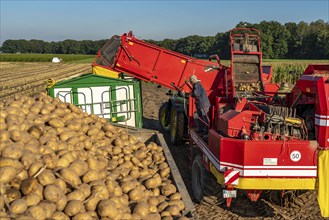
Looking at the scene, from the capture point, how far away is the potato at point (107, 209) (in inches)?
133

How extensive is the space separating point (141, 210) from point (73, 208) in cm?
71

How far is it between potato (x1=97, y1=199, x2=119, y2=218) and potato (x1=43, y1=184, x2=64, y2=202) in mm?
369

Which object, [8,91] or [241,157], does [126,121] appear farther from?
[8,91]

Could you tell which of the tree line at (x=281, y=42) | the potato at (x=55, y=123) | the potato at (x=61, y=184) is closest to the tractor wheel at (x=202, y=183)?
the potato at (x=55, y=123)

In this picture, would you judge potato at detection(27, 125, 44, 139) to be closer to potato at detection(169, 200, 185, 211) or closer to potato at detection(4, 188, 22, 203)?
potato at detection(4, 188, 22, 203)

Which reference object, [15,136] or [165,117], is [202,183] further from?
[165,117]

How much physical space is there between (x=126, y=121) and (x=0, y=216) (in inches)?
270

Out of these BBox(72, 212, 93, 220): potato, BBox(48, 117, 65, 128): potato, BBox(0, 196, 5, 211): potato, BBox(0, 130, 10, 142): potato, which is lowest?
BBox(72, 212, 93, 220): potato

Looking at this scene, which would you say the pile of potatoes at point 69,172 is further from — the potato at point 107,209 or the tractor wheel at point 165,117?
the tractor wheel at point 165,117

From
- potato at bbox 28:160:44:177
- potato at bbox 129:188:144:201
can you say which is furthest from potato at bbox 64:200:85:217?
potato at bbox 129:188:144:201

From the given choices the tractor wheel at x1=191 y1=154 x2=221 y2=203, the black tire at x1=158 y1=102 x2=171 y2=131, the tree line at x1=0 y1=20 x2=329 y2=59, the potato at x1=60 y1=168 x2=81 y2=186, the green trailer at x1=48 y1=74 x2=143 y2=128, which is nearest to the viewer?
the potato at x1=60 y1=168 x2=81 y2=186

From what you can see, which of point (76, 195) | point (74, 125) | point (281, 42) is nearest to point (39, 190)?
point (76, 195)

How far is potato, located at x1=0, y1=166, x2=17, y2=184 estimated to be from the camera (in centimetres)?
324

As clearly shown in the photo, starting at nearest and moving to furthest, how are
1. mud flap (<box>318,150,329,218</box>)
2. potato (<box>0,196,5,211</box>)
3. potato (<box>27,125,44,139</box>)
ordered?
potato (<box>0,196,5,211</box>) < potato (<box>27,125,44,139</box>) < mud flap (<box>318,150,329,218</box>)
